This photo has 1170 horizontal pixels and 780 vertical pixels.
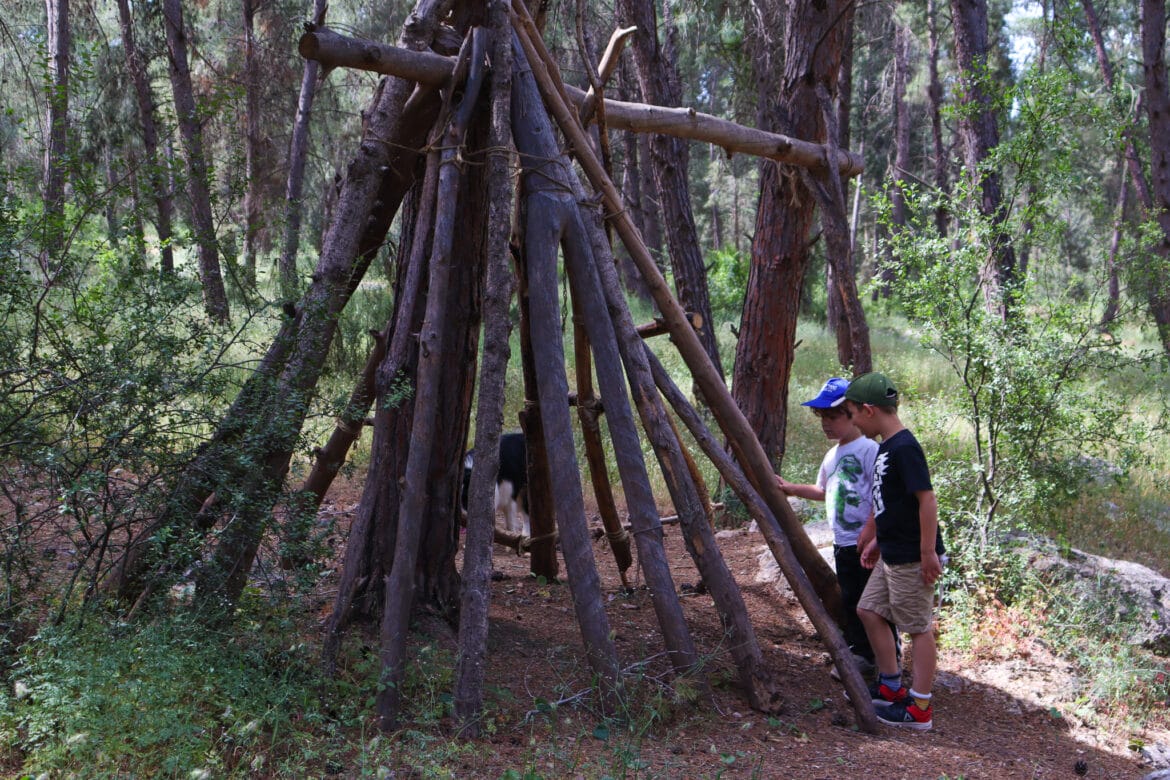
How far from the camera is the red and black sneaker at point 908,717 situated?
14.4 feet

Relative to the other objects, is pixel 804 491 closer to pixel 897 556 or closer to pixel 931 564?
pixel 897 556

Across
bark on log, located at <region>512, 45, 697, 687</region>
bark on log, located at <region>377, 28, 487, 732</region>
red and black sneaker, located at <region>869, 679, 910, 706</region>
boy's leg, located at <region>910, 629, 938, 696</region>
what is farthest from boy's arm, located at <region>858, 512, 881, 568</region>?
bark on log, located at <region>377, 28, 487, 732</region>

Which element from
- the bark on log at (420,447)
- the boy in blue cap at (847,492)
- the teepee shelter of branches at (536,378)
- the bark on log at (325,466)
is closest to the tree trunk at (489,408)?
the teepee shelter of branches at (536,378)

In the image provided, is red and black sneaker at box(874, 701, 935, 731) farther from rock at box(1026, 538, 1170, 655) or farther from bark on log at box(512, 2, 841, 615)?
rock at box(1026, 538, 1170, 655)

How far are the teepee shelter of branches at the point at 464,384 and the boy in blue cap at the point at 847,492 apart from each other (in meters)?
0.13

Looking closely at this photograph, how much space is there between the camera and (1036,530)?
20.6 feet

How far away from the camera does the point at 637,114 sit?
524 centimetres

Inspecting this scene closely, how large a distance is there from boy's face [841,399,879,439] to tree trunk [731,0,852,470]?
301 cm

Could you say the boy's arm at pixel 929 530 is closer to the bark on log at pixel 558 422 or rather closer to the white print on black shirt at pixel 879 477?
the white print on black shirt at pixel 879 477

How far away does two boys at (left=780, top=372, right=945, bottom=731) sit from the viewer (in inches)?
165

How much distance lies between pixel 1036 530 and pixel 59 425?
19.1ft

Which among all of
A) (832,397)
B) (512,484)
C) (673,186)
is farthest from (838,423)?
(673,186)

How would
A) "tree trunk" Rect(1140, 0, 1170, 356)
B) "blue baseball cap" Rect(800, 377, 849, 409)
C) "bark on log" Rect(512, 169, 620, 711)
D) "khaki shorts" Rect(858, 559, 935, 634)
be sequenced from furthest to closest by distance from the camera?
"tree trunk" Rect(1140, 0, 1170, 356) → "blue baseball cap" Rect(800, 377, 849, 409) → "khaki shorts" Rect(858, 559, 935, 634) → "bark on log" Rect(512, 169, 620, 711)

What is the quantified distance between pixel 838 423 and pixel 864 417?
0.28 m
